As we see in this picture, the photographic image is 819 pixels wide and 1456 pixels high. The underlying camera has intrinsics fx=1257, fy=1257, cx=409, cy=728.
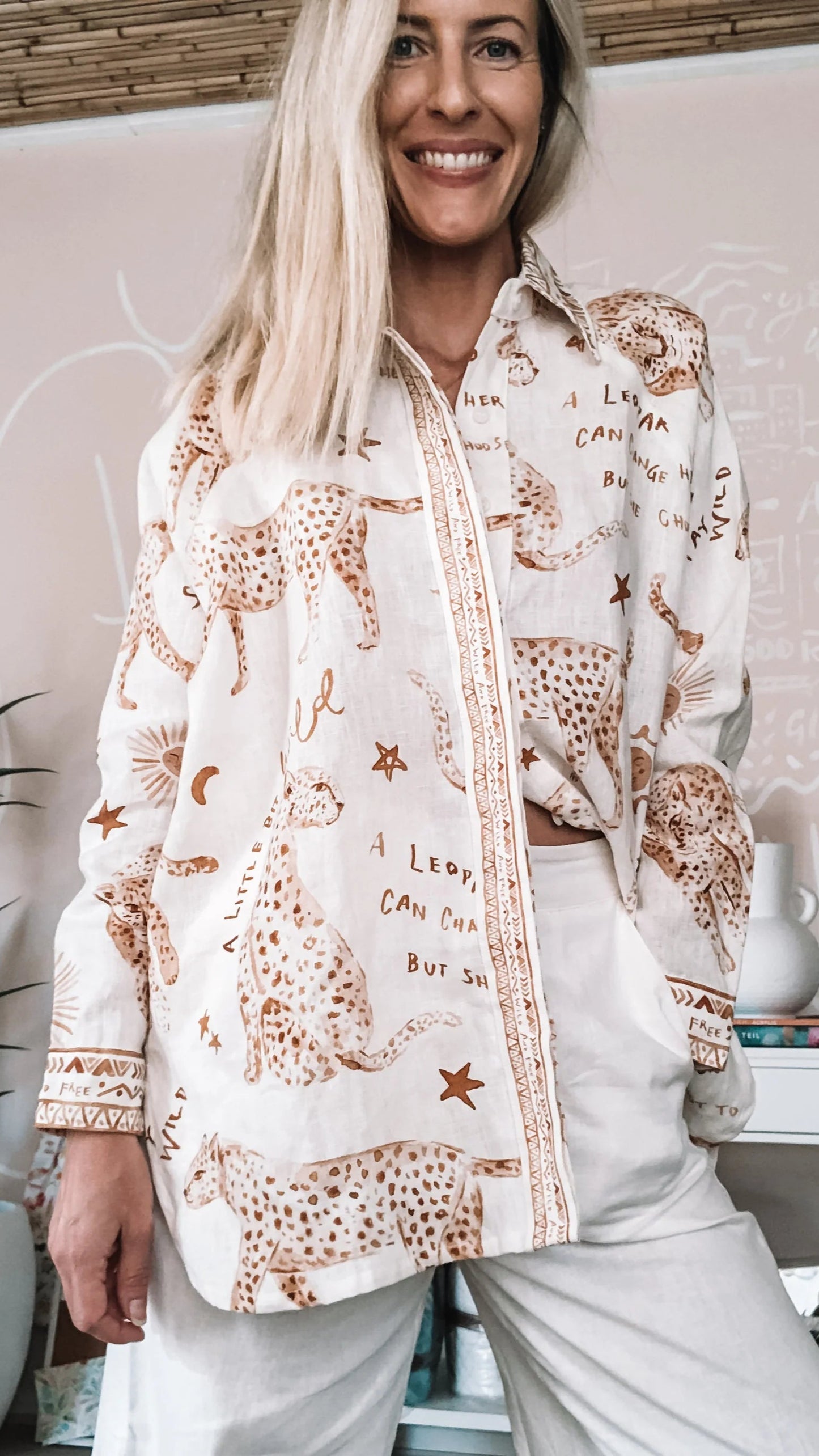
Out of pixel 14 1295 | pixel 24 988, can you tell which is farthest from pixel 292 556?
pixel 24 988

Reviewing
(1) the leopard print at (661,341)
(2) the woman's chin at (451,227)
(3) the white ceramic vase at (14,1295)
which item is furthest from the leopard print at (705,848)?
(3) the white ceramic vase at (14,1295)

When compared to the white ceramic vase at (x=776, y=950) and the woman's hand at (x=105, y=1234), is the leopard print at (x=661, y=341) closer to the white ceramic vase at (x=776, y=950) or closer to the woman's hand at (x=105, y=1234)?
the woman's hand at (x=105, y=1234)

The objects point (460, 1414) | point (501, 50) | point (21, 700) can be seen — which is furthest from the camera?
point (21, 700)

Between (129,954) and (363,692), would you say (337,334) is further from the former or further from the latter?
(129,954)

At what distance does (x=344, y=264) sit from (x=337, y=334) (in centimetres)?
5

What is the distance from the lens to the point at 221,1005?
725mm

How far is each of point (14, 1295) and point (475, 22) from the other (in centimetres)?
172

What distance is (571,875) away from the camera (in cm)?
78

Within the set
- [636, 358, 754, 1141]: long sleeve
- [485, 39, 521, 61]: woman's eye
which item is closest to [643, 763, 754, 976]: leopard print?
[636, 358, 754, 1141]: long sleeve

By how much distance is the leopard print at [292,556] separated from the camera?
2.53 feet

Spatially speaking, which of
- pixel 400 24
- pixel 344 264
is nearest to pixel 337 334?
pixel 344 264

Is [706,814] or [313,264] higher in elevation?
[313,264]

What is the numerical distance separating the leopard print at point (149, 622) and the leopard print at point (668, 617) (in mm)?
306

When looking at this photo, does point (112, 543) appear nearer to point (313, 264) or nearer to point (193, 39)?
point (193, 39)
